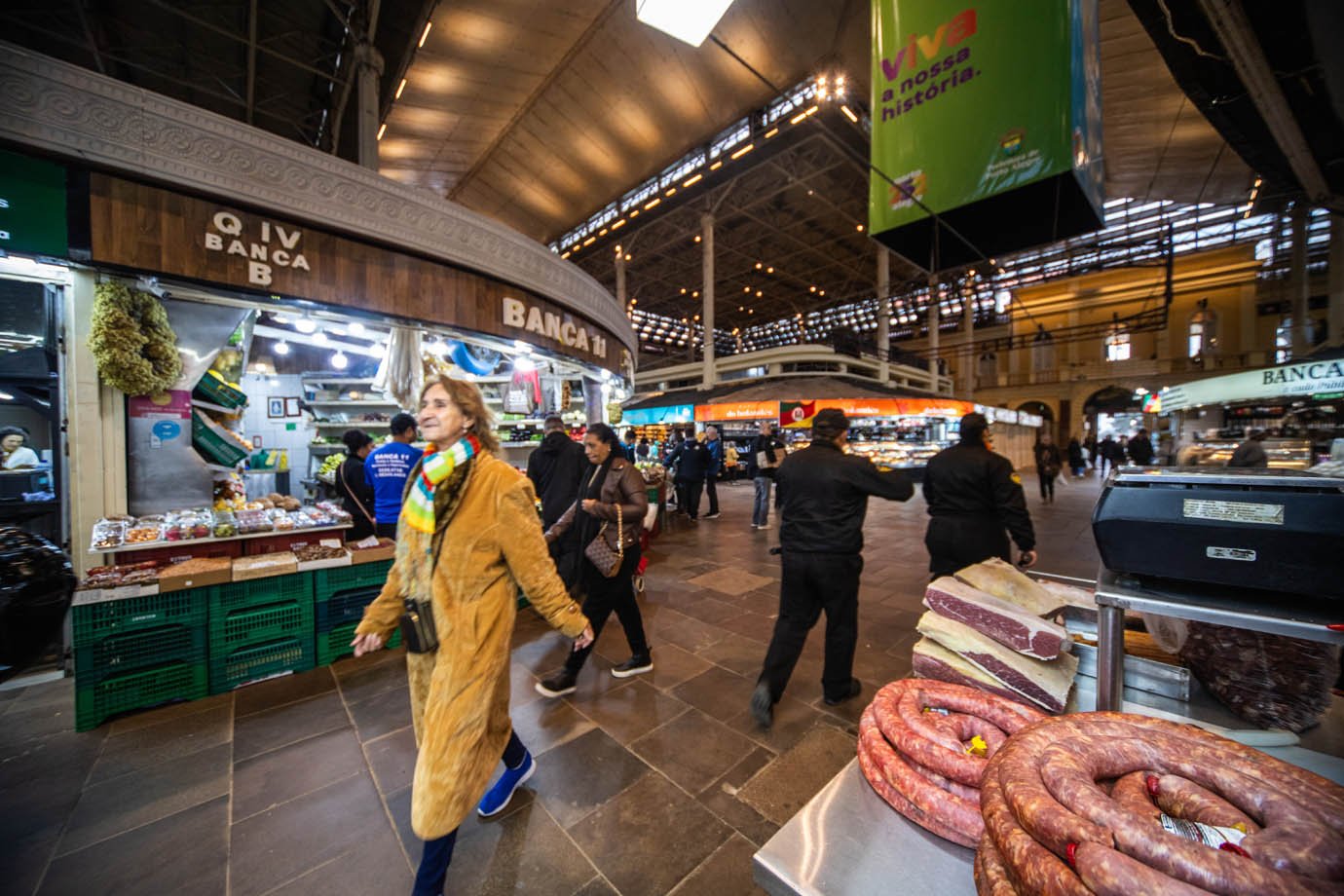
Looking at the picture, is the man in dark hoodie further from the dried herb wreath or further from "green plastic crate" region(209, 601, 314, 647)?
the dried herb wreath

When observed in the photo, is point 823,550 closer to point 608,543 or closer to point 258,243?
point 608,543

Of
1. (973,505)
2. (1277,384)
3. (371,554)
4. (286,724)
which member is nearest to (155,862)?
(286,724)

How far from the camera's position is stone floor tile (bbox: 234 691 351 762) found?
2561 millimetres

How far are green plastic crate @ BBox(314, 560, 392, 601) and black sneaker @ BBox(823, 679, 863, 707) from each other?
313 centimetres

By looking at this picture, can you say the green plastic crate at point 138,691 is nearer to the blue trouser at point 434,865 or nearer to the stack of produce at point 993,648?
the blue trouser at point 434,865

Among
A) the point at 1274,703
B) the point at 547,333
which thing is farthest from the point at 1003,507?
the point at 547,333

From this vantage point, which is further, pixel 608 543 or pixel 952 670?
pixel 608 543

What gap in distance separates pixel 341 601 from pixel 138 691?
3.51 ft

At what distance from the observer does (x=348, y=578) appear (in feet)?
11.7

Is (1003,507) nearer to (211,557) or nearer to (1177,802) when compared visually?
(1177,802)

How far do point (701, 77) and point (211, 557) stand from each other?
13.0 meters

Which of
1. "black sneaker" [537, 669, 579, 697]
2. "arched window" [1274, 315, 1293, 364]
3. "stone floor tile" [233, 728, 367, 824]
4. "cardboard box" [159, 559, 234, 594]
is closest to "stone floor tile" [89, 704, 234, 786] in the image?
"stone floor tile" [233, 728, 367, 824]

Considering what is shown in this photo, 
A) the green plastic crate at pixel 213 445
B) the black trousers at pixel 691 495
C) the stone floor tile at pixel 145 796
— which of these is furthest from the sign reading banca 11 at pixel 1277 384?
the green plastic crate at pixel 213 445

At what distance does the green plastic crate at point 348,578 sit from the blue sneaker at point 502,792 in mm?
1852
